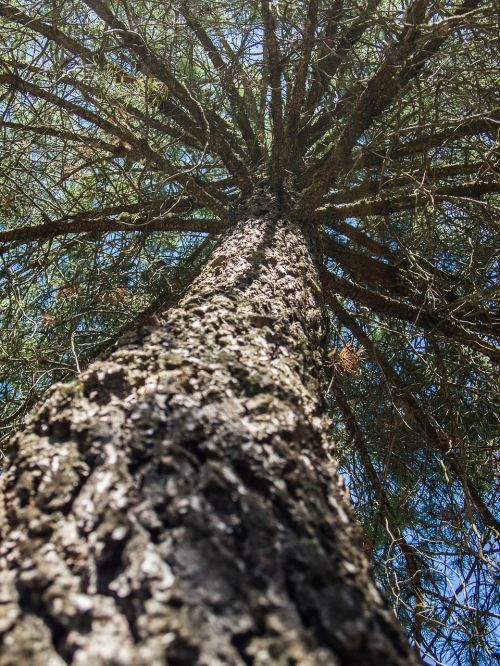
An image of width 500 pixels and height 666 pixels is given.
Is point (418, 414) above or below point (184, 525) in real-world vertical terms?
above

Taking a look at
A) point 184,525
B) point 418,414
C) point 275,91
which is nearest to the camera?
point 184,525

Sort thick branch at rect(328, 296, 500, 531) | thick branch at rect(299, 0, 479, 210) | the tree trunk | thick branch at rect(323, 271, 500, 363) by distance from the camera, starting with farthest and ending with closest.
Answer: thick branch at rect(328, 296, 500, 531) < thick branch at rect(323, 271, 500, 363) < thick branch at rect(299, 0, 479, 210) < the tree trunk

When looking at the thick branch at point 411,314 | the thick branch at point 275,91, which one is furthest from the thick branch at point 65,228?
the thick branch at point 411,314

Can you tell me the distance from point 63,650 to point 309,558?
0.29 metres

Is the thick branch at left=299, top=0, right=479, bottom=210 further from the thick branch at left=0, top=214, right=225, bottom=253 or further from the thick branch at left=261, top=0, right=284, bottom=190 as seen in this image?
the thick branch at left=0, top=214, right=225, bottom=253

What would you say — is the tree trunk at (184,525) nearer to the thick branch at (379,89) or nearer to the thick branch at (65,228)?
the thick branch at (379,89)

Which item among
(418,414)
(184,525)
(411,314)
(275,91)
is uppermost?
(275,91)

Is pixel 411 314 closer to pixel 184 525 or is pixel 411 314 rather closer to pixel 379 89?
pixel 379 89

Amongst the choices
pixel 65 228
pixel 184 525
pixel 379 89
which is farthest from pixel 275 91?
pixel 184 525

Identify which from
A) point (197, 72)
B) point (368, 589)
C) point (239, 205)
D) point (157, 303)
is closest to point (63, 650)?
point (368, 589)

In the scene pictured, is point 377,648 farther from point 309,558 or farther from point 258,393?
point 258,393

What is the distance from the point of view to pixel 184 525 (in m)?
0.70

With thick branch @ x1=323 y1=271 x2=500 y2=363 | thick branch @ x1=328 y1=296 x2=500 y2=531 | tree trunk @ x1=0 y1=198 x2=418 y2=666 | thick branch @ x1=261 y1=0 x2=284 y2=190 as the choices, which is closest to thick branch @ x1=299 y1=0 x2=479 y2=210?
thick branch @ x1=261 y1=0 x2=284 y2=190

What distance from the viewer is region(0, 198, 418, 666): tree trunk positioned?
1.90 feet
